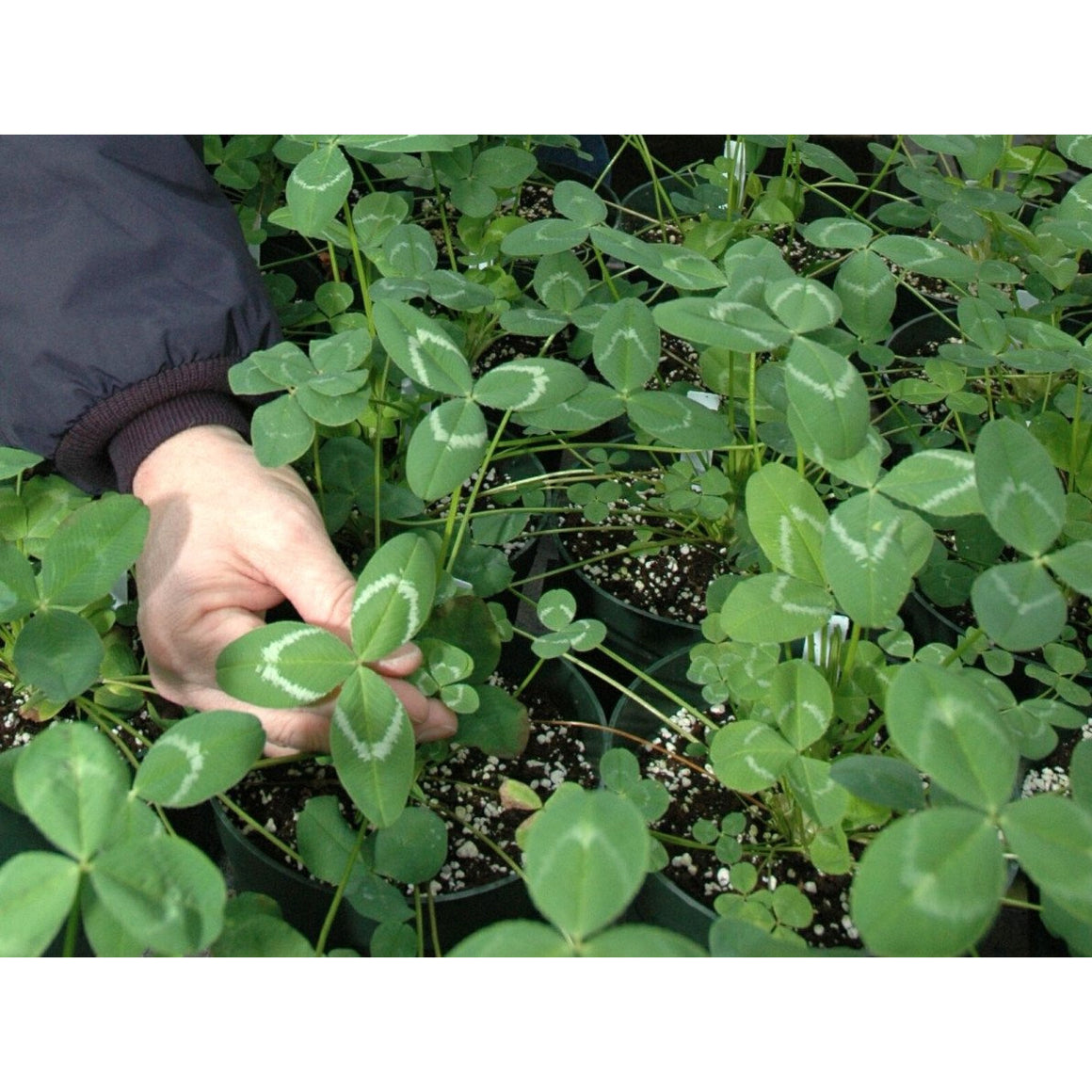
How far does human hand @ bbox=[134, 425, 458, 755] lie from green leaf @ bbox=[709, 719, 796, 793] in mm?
264

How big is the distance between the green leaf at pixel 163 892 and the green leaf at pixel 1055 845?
39 cm

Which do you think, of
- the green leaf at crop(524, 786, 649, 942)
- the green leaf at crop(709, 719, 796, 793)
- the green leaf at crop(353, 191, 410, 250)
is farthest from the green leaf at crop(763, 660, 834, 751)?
the green leaf at crop(353, 191, 410, 250)

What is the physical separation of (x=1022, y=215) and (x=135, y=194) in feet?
5.29

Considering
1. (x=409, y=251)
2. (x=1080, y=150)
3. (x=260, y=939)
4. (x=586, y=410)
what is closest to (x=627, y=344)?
(x=586, y=410)

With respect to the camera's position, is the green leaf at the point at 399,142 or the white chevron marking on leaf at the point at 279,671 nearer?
the white chevron marking on leaf at the point at 279,671

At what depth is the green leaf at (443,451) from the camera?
831mm

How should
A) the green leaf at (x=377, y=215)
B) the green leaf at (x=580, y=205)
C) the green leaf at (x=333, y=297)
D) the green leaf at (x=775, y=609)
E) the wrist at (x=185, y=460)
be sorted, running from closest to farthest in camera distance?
the green leaf at (x=775, y=609) → the wrist at (x=185, y=460) → the green leaf at (x=580, y=205) → the green leaf at (x=377, y=215) → the green leaf at (x=333, y=297)

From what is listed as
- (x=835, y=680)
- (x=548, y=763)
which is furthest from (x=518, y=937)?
(x=548, y=763)

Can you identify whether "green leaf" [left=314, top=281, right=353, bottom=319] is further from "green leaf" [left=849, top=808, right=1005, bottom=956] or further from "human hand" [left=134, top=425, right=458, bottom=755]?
"green leaf" [left=849, top=808, right=1005, bottom=956]

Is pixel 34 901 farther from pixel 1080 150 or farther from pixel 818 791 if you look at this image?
pixel 1080 150

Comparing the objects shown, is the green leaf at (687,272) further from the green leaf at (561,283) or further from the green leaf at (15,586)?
the green leaf at (15,586)

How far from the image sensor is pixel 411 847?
89cm

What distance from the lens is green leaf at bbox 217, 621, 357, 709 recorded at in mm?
727

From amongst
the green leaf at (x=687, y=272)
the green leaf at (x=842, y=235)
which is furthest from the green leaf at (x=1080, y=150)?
the green leaf at (x=687, y=272)
